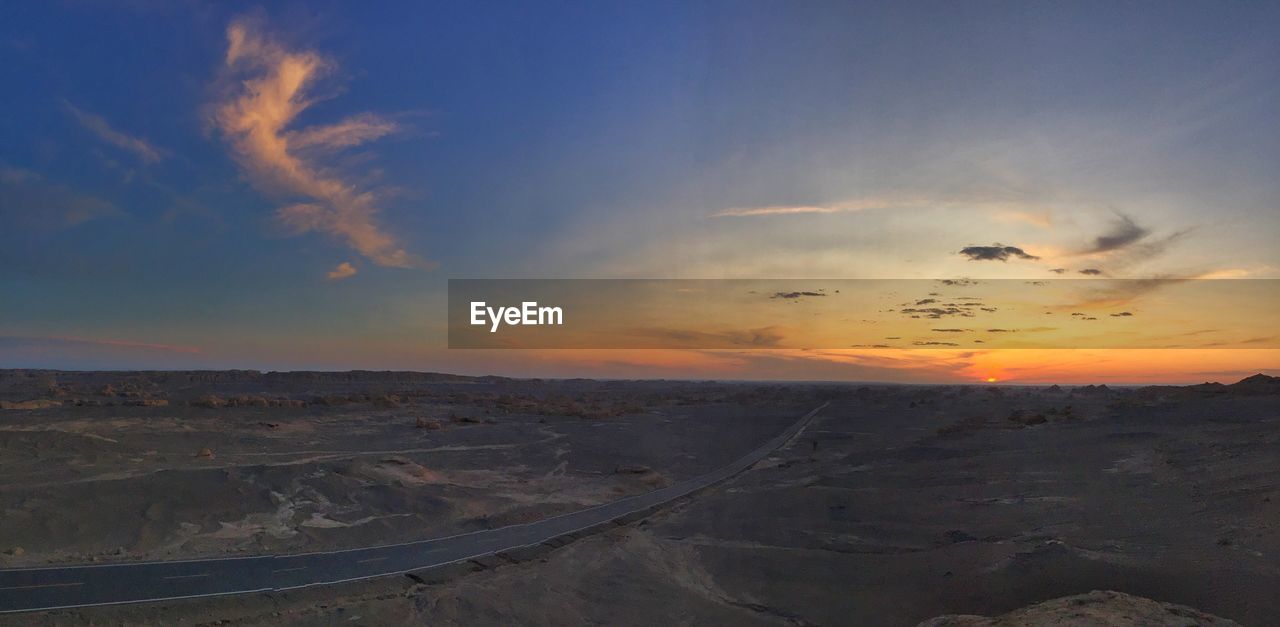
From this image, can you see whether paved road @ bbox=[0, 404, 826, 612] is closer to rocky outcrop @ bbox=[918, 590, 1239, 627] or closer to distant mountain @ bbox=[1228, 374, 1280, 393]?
rocky outcrop @ bbox=[918, 590, 1239, 627]

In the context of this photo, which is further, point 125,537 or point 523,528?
point 523,528

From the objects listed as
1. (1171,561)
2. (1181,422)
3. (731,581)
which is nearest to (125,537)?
(731,581)

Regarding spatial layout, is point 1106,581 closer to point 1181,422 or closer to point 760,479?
point 760,479

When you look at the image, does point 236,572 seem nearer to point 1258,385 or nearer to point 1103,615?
point 1103,615

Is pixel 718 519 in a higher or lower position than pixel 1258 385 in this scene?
lower

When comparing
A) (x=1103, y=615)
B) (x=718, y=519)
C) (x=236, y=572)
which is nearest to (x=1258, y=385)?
(x=718, y=519)

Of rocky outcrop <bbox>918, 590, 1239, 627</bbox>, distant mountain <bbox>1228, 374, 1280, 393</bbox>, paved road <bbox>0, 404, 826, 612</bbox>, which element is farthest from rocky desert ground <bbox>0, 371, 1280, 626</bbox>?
distant mountain <bbox>1228, 374, 1280, 393</bbox>
